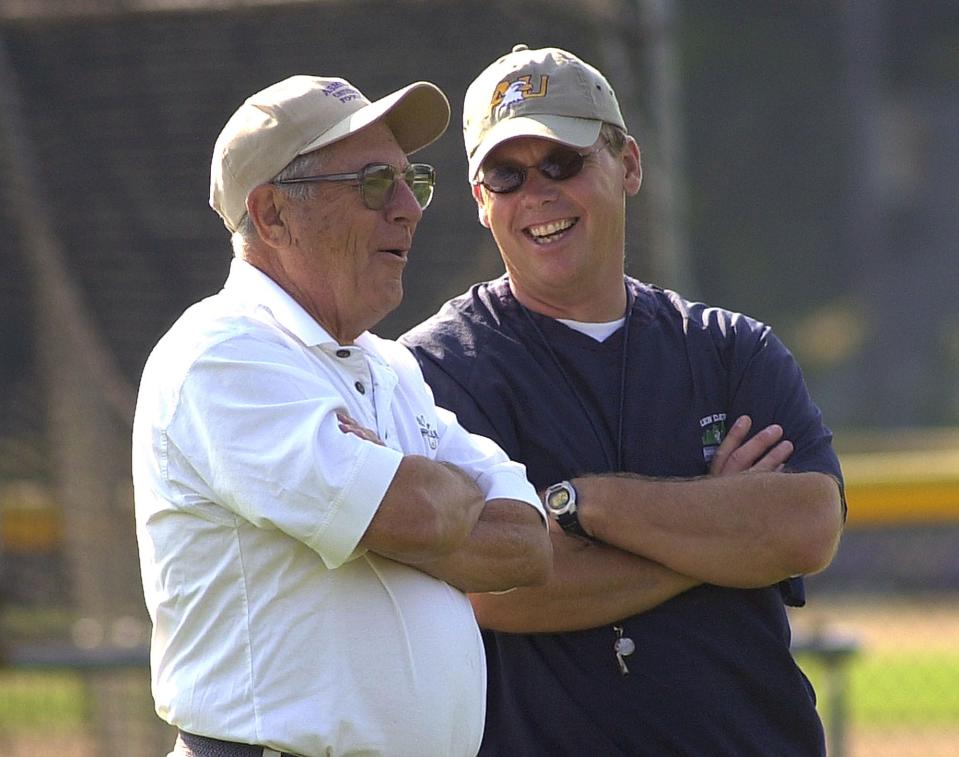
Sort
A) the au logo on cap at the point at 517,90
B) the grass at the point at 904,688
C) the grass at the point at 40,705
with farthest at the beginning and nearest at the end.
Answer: the grass at the point at 904,688 → the grass at the point at 40,705 → the au logo on cap at the point at 517,90

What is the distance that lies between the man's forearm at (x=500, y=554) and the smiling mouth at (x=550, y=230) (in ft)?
2.32

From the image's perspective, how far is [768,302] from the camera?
23484 millimetres

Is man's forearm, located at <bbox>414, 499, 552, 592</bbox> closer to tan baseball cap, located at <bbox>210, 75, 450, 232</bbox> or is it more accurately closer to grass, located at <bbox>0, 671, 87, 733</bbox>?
tan baseball cap, located at <bbox>210, 75, 450, 232</bbox>

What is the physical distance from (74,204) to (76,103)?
1.44ft

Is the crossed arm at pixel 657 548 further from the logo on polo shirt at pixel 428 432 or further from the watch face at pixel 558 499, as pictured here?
the logo on polo shirt at pixel 428 432

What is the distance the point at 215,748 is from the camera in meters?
2.61

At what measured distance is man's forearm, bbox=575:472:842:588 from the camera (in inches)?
122

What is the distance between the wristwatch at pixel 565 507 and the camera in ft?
10.2

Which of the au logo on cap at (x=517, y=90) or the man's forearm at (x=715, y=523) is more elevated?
the au logo on cap at (x=517, y=90)

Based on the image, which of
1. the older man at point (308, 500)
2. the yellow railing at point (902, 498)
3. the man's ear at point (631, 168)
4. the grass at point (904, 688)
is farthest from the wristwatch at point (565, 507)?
the yellow railing at point (902, 498)

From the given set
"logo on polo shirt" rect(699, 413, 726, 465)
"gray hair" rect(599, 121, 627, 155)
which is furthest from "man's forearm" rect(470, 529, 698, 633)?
"gray hair" rect(599, 121, 627, 155)

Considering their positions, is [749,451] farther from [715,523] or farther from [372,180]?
[372,180]

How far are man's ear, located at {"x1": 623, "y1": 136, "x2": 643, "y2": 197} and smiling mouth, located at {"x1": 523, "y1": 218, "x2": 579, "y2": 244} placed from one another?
245mm

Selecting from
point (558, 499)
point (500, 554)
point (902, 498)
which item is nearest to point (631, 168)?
point (558, 499)
